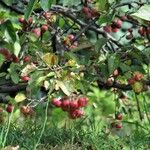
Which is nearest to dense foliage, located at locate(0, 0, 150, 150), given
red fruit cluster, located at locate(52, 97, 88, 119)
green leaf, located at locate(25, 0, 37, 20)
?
red fruit cluster, located at locate(52, 97, 88, 119)

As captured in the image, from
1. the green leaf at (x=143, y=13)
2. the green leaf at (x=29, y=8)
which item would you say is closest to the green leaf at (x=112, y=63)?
the green leaf at (x=143, y=13)

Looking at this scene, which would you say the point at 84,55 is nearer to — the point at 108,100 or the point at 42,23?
the point at 42,23

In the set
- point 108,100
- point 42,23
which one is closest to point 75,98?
point 42,23

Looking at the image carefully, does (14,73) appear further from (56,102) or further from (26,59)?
(56,102)

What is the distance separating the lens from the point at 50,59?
10.3 ft

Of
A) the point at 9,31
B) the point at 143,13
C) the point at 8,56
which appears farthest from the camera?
the point at 8,56

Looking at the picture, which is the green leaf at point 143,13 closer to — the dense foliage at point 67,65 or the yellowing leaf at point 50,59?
the dense foliage at point 67,65

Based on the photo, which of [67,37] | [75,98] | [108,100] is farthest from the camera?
[108,100]

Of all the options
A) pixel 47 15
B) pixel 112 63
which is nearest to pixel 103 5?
pixel 112 63

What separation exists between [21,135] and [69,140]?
28cm

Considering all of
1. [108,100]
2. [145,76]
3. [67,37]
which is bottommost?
[108,100]

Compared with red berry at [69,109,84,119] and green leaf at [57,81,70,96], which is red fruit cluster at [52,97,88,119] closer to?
red berry at [69,109,84,119]

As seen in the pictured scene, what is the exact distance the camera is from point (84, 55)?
3.45 m

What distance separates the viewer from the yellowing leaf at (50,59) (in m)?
3.12
